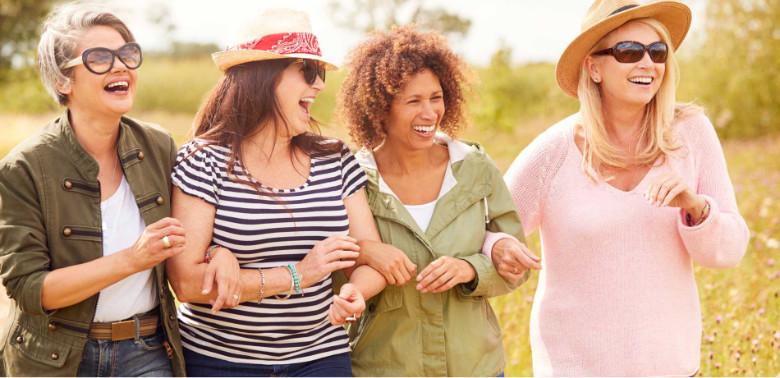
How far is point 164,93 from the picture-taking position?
93.6 feet

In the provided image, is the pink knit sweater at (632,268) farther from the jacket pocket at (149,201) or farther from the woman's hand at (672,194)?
the jacket pocket at (149,201)

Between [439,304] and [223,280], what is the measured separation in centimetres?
95

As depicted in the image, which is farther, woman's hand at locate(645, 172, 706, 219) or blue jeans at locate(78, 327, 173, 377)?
woman's hand at locate(645, 172, 706, 219)

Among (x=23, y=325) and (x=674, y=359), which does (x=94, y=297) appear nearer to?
(x=23, y=325)

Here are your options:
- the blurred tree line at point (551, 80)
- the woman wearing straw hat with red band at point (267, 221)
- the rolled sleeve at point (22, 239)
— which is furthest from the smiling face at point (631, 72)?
the blurred tree line at point (551, 80)

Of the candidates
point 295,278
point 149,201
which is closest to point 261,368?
point 295,278

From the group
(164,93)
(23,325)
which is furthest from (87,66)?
(164,93)

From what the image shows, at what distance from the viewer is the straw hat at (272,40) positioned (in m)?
3.01

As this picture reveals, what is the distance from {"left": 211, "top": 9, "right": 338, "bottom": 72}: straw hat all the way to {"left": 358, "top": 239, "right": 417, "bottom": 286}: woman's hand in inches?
31.2

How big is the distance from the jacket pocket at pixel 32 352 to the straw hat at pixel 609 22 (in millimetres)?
2515

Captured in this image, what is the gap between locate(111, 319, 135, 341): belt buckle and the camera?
2758 millimetres

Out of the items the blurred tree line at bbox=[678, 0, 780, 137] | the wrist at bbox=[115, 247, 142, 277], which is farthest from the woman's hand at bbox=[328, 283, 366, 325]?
the blurred tree line at bbox=[678, 0, 780, 137]

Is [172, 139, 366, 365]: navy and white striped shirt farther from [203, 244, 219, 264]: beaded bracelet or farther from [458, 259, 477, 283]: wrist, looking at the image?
[458, 259, 477, 283]: wrist

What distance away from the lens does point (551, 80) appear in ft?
94.4
